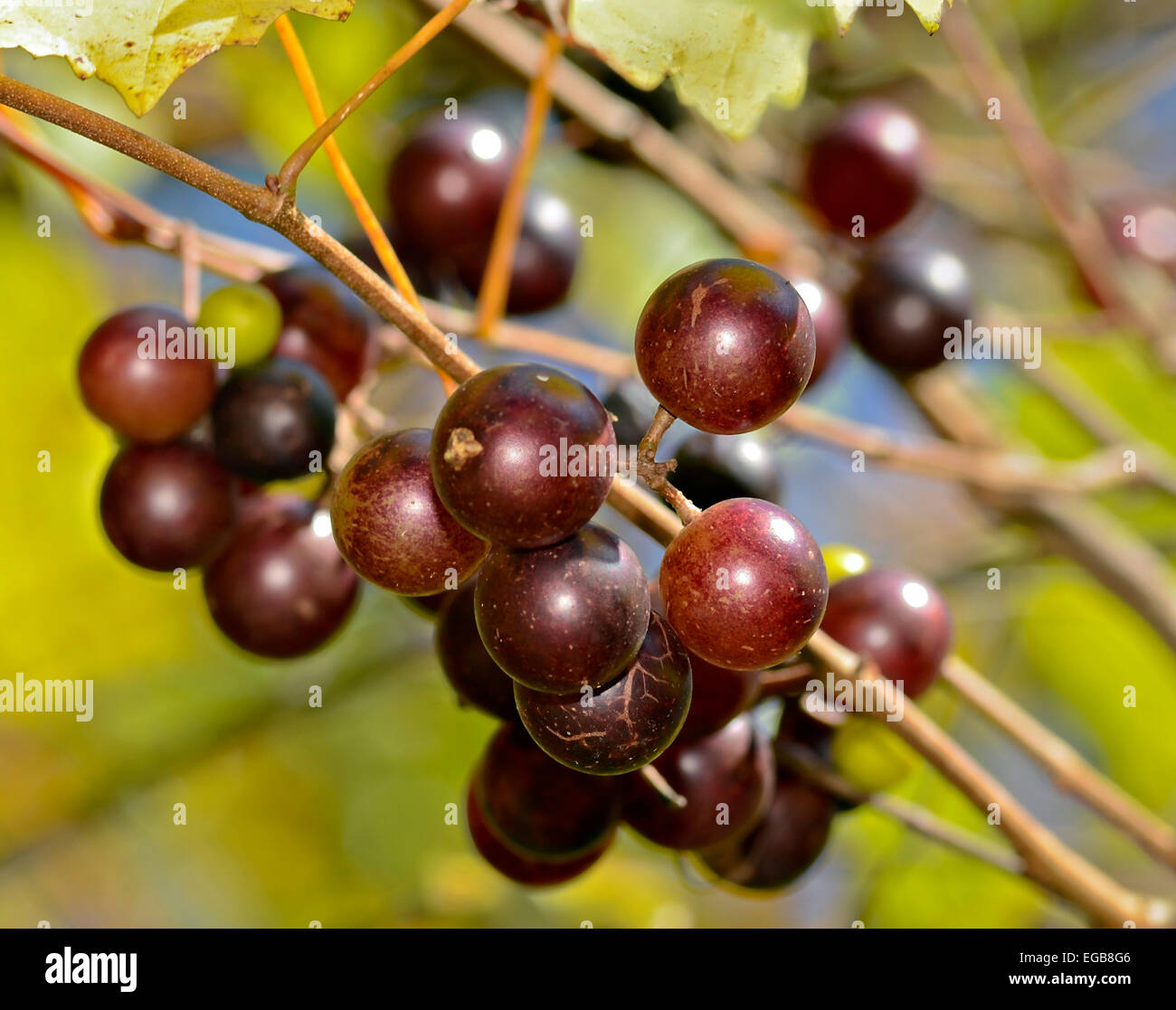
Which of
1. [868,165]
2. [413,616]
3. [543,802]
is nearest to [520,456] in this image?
[543,802]

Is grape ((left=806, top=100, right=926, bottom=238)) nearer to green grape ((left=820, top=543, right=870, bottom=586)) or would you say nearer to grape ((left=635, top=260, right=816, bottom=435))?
green grape ((left=820, top=543, right=870, bottom=586))

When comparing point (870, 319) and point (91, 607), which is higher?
point (870, 319)

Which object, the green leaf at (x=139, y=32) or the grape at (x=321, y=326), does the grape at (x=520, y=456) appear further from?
the grape at (x=321, y=326)

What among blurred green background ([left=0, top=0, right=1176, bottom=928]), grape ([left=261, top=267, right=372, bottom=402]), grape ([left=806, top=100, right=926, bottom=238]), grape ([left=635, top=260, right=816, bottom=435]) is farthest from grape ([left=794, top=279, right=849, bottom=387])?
grape ([left=635, top=260, right=816, bottom=435])

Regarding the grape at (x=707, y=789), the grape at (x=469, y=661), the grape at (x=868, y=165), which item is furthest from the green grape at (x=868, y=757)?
the grape at (x=868, y=165)

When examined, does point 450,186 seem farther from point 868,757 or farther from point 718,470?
point 868,757

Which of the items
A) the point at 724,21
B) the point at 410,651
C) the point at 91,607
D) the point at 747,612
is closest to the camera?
the point at 747,612
